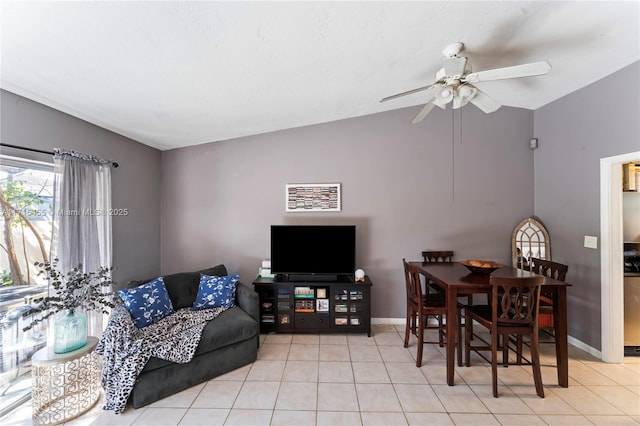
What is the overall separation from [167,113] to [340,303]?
282cm

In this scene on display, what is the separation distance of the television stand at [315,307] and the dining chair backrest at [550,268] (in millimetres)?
1816

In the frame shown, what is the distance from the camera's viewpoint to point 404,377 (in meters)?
2.36

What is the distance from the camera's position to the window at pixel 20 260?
1936mm

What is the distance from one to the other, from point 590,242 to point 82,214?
509 cm

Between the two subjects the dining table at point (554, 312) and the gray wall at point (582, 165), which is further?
the gray wall at point (582, 165)

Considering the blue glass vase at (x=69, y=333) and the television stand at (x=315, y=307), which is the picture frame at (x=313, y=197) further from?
the blue glass vase at (x=69, y=333)

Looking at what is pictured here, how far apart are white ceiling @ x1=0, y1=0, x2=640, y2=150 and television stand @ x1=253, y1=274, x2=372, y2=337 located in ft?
6.91

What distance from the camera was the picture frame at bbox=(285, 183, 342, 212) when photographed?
354cm

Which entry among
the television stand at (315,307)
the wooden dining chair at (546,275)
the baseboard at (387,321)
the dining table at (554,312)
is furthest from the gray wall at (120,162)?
the wooden dining chair at (546,275)

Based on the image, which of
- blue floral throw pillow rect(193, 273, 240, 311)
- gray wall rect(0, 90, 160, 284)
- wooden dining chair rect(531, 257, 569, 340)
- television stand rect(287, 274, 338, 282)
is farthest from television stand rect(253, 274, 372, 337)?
wooden dining chair rect(531, 257, 569, 340)

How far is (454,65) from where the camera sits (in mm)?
1899

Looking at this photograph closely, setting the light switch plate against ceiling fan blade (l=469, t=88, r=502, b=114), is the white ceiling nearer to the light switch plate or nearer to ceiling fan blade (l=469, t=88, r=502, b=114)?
ceiling fan blade (l=469, t=88, r=502, b=114)

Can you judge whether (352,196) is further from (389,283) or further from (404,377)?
(404,377)

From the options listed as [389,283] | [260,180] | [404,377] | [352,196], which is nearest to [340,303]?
[389,283]
